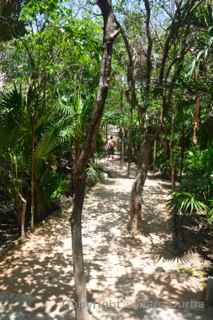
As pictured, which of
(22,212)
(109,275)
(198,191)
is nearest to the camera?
(109,275)

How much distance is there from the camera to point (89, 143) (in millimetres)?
3479

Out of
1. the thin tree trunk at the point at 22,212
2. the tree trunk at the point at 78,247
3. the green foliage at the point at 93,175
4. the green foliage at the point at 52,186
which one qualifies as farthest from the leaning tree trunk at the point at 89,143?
the green foliage at the point at 93,175

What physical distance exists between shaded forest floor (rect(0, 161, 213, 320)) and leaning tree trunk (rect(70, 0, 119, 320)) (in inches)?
22.5

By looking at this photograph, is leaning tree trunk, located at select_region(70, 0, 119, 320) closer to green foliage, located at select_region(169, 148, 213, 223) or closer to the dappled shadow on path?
the dappled shadow on path

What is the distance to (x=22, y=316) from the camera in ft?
13.5

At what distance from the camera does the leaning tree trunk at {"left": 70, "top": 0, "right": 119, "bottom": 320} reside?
3.39m

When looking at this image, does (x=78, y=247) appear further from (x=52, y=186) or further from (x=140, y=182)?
(x=52, y=186)

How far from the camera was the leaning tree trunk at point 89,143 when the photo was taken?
3391 millimetres

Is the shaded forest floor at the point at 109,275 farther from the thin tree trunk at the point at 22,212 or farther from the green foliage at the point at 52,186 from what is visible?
the green foliage at the point at 52,186

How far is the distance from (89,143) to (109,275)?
2.56m

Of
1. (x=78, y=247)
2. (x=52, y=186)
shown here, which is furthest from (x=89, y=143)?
(x=52, y=186)

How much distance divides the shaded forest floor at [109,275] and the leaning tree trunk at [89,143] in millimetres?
572

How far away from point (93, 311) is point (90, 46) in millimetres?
3944

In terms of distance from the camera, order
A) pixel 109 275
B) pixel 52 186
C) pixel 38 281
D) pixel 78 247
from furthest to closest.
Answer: pixel 52 186 → pixel 109 275 → pixel 38 281 → pixel 78 247
